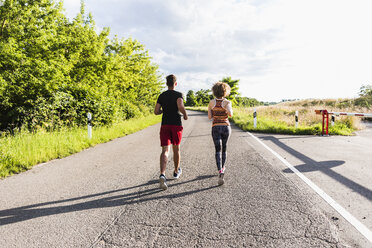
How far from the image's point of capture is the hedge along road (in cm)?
226

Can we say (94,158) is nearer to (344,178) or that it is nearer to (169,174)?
(169,174)

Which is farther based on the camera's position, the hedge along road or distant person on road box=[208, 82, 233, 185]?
distant person on road box=[208, 82, 233, 185]

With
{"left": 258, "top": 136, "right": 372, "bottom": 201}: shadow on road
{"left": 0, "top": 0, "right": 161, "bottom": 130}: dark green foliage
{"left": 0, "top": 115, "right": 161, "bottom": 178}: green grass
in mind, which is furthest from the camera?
{"left": 0, "top": 0, "right": 161, "bottom": 130}: dark green foliage

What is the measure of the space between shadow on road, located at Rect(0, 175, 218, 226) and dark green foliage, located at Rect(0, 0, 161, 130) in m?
7.05

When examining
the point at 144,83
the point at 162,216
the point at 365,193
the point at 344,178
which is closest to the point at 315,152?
the point at 344,178

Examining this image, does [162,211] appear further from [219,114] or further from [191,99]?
[191,99]

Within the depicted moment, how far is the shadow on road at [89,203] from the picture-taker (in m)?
2.87

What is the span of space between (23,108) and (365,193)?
12.2 meters

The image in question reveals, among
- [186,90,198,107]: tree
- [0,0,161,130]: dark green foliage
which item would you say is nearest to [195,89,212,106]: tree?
[186,90,198,107]: tree

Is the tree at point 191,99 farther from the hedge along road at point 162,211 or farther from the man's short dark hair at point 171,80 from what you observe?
the man's short dark hair at point 171,80

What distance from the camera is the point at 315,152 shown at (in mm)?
6543

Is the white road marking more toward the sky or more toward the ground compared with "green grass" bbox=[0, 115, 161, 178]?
more toward the ground

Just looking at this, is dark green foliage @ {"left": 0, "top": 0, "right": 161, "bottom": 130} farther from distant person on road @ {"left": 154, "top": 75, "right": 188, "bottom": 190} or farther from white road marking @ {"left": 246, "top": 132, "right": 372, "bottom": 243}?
white road marking @ {"left": 246, "top": 132, "right": 372, "bottom": 243}

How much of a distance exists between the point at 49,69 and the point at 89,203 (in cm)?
943
